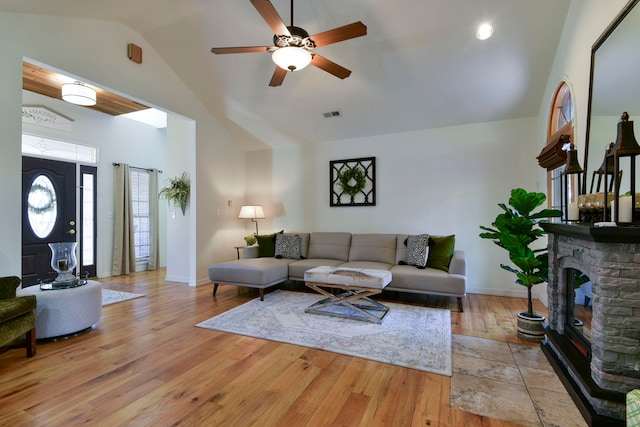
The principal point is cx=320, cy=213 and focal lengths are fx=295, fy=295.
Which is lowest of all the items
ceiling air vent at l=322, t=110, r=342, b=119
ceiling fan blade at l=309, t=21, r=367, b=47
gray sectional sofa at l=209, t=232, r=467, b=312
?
gray sectional sofa at l=209, t=232, r=467, b=312

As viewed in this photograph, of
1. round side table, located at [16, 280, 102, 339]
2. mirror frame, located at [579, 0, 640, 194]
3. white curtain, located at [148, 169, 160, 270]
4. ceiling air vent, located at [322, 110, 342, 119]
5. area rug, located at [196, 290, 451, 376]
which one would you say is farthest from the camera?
white curtain, located at [148, 169, 160, 270]

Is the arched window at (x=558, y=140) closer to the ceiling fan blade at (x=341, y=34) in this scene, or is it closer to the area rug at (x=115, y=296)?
the ceiling fan blade at (x=341, y=34)

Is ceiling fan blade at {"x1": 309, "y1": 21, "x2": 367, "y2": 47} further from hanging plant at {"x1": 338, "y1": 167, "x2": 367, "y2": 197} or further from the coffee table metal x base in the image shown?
hanging plant at {"x1": 338, "y1": 167, "x2": 367, "y2": 197}

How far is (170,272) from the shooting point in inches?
209

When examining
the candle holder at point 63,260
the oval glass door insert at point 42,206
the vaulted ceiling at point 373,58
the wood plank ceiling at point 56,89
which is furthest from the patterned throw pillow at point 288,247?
the oval glass door insert at point 42,206

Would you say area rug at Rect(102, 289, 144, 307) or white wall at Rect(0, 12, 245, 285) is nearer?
white wall at Rect(0, 12, 245, 285)

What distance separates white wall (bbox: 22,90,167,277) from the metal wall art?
13.7 feet

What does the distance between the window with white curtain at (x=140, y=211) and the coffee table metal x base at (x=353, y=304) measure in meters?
4.64

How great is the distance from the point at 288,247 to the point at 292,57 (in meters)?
3.03

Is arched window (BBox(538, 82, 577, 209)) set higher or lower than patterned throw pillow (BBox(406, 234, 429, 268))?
higher

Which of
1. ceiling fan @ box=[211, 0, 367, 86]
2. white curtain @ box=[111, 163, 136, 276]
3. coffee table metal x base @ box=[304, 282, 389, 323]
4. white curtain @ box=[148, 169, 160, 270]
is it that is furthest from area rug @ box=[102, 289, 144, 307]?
ceiling fan @ box=[211, 0, 367, 86]

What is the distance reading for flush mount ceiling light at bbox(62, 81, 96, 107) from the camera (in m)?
3.97

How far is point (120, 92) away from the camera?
3.71 meters

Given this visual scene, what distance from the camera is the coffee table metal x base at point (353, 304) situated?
326cm
